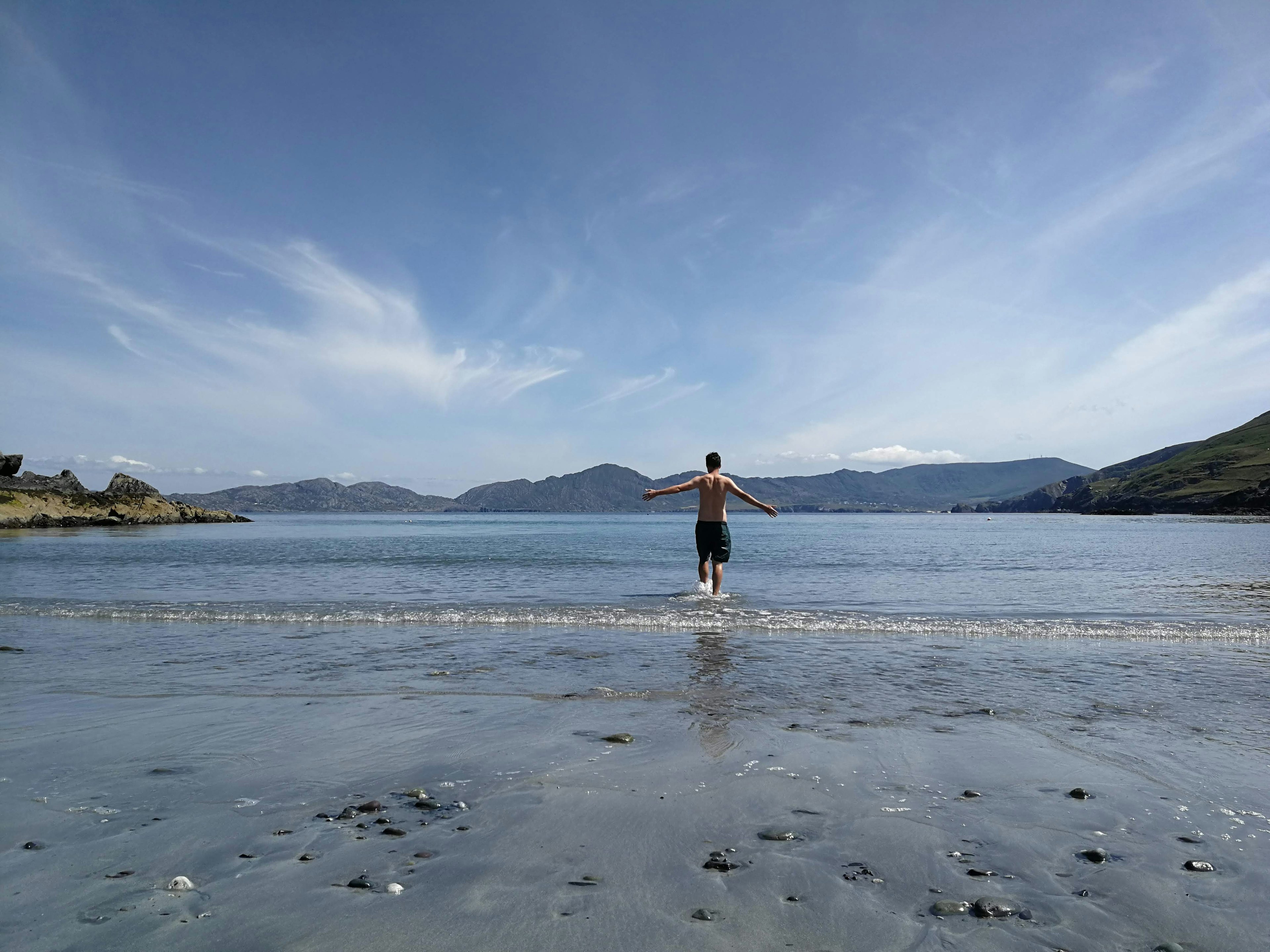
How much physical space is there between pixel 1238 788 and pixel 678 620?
10.4 m

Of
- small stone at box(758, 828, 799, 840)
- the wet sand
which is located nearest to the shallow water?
the wet sand

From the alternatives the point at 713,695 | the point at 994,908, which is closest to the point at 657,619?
the point at 713,695

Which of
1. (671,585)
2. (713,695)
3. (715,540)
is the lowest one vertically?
(671,585)

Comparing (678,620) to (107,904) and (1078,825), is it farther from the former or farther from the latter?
(107,904)

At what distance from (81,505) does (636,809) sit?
118237 mm

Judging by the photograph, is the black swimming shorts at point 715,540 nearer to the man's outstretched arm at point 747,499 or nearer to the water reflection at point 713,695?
the man's outstretched arm at point 747,499

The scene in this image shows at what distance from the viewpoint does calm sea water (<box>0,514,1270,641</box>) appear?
15.4m

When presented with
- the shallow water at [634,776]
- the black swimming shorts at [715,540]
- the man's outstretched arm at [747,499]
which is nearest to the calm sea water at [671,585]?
the shallow water at [634,776]

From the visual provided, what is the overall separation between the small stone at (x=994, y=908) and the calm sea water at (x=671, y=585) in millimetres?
10521

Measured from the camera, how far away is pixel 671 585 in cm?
2317

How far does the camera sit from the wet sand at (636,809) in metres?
3.65

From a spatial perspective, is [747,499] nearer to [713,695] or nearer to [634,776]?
[713,695]

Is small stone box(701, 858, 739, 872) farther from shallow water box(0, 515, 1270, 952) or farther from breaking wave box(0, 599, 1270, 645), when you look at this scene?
breaking wave box(0, 599, 1270, 645)

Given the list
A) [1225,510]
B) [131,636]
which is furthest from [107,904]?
[1225,510]
